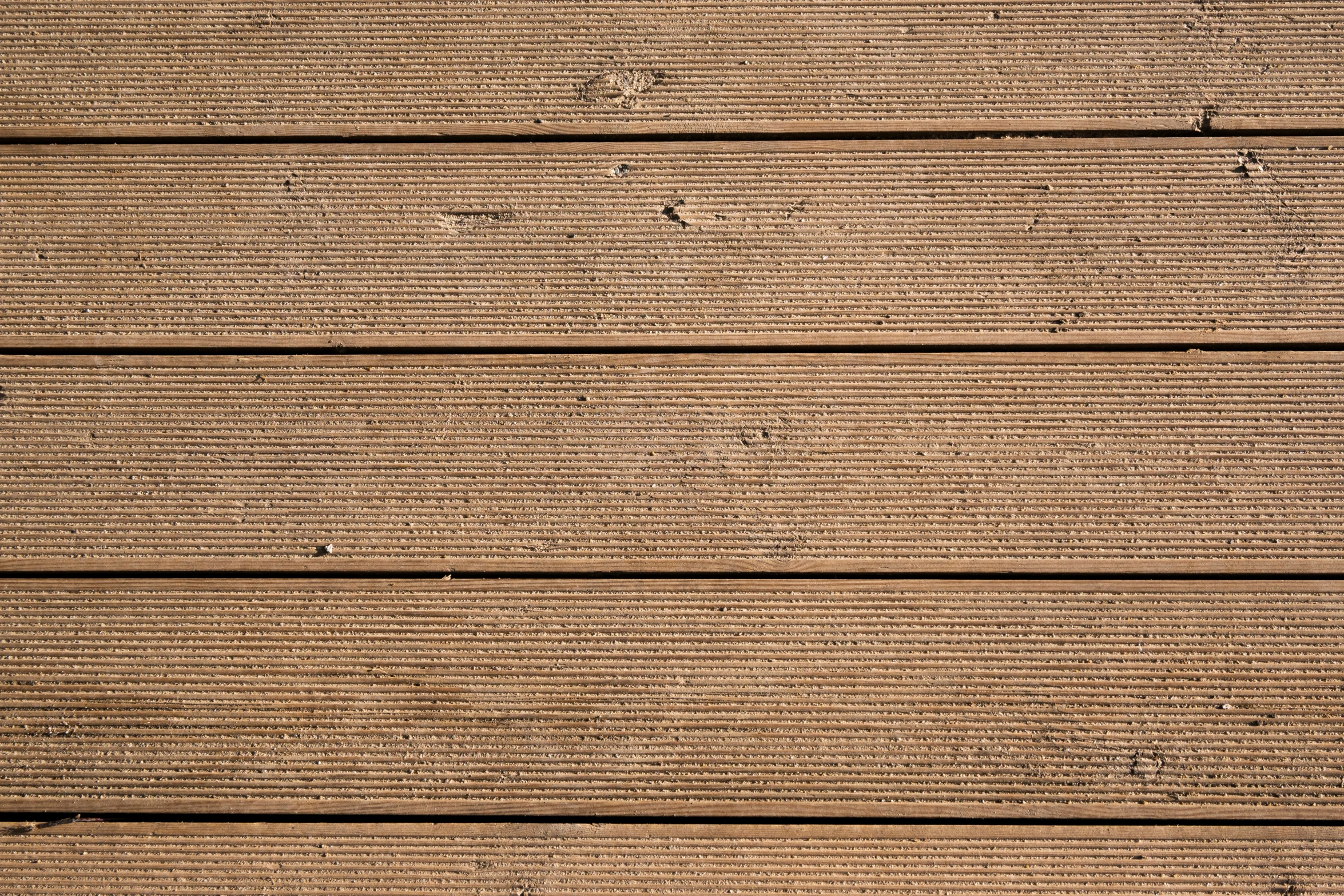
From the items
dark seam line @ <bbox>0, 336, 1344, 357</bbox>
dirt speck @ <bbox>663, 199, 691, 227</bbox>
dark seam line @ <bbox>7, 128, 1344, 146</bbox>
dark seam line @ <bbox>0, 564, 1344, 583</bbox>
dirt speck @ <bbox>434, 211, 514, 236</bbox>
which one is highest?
dark seam line @ <bbox>7, 128, 1344, 146</bbox>

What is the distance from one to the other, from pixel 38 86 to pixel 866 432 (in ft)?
4.33

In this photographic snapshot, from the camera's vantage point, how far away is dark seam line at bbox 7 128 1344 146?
1117mm

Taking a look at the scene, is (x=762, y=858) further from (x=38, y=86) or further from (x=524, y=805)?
(x=38, y=86)

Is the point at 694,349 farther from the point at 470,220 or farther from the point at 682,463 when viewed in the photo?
the point at 470,220

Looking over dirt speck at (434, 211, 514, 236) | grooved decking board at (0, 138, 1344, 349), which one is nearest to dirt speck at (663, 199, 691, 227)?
grooved decking board at (0, 138, 1344, 349)

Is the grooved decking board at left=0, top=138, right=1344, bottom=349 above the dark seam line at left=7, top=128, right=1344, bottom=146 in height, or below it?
below

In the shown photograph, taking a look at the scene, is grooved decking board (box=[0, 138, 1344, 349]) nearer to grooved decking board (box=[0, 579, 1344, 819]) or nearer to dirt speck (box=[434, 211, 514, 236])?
dirt speck (box=[434, 211, 514, 236])

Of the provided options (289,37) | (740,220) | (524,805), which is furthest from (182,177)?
(524,805)

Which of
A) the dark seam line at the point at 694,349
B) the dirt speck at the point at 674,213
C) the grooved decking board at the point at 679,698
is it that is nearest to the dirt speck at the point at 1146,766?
the grooved decking board at the point at 679,698

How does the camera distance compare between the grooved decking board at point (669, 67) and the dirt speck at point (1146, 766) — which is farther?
the grooved decking board at point (669, 67)

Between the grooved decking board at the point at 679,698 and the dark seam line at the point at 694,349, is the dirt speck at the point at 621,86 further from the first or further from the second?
the grooved decking board at the point at 679,698

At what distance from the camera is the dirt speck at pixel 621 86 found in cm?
114

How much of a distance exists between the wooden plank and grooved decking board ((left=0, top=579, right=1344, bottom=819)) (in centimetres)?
5

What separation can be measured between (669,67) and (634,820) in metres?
1.06
